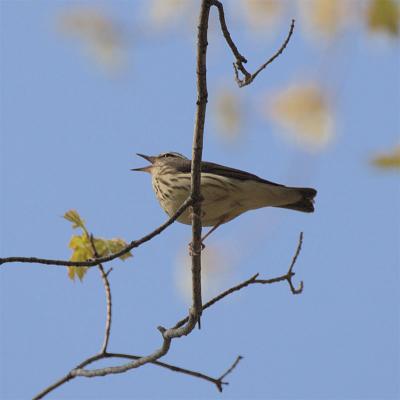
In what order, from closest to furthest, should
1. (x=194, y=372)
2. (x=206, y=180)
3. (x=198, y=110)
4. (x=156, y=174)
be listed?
(x=198, y=110) → (x=194, y=372) → (x=206, y=180) → (x=156, y=174)

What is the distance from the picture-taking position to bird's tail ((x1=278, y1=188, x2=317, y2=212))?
7352mm

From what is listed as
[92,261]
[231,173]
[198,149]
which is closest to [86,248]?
[92,261]

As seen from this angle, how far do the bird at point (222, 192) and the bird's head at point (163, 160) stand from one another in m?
0.19

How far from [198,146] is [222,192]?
2449 millimetres

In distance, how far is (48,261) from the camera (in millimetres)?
4148

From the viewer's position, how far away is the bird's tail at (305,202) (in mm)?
7352

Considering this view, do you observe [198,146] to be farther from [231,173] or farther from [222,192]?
[231,173]

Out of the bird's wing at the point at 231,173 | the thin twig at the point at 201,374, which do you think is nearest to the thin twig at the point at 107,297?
the thin twig at the point at 201,374

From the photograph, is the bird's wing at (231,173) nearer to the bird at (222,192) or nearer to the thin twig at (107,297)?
the bird at (222,192)

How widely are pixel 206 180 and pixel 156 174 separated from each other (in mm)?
879

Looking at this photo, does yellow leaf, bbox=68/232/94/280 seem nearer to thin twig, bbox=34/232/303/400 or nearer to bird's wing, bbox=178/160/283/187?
thin twig, bbox=34/232/303/400

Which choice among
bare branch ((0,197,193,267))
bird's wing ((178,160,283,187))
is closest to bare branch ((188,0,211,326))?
bare branch ((0,197,193,267))

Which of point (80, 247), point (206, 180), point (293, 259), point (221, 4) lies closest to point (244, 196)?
point (206, 180)

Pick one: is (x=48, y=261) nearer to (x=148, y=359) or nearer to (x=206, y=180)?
(x=148, y=359)
